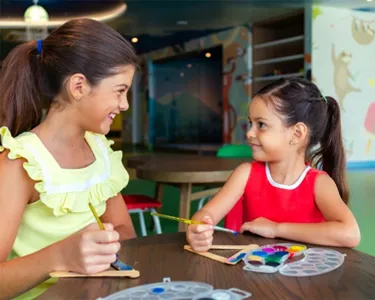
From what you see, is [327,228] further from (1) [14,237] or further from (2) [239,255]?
(1) [14,237]

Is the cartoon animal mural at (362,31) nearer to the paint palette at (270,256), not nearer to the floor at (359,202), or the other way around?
the floor at (359,202)

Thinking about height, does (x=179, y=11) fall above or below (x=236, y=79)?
above

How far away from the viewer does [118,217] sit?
1330 millimetres

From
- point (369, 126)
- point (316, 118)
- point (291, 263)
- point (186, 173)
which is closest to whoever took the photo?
point (291, 263)

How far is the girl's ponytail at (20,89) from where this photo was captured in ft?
3.77

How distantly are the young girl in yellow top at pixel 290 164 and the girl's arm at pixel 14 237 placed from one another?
1.56 feet

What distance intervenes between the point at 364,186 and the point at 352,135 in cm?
245

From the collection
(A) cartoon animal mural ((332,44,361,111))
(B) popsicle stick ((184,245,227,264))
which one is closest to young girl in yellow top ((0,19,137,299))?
(B) popsicle stick ((184,245,227,264))

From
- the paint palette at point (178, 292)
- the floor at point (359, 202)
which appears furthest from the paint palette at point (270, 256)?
the floor at point (359, 202)

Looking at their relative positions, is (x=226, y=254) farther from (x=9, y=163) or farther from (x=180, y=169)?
(x=180, y=169)

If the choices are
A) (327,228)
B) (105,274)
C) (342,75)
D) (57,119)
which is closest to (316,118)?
(327,228)

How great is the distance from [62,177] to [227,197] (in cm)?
49

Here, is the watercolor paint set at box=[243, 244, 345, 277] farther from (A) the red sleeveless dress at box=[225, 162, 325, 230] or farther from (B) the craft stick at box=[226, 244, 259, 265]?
(A) the red sleeveless dress at box=[225, 162, 325, 230]

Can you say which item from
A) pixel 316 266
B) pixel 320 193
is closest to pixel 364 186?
pixel 320 193
